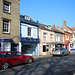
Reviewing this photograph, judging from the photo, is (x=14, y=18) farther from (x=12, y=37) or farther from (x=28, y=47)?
(x=28, y=47)

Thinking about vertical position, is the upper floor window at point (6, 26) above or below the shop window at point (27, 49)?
above

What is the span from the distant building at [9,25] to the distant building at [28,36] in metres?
1.04

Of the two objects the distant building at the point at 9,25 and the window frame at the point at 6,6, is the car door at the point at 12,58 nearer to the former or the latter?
the distant building at the point at 9,25

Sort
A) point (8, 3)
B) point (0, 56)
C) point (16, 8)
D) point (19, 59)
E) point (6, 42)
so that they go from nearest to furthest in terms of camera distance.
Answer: point (0, 56) → point (19, 59) → point (6, 42) → point (8, 3) → point (16, 8)

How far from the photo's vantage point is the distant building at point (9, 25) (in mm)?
15321

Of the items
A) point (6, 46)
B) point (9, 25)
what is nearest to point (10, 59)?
point (6, 46)

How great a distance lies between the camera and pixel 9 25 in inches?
646

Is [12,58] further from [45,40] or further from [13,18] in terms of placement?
[45,40]

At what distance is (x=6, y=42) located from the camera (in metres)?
15.3

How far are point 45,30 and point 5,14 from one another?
10458mm

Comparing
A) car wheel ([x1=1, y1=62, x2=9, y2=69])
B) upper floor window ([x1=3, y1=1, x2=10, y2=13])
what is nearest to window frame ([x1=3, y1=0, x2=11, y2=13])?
upper floor window ([x1=3, y1=1, x2=10, y2=13])

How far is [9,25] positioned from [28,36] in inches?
166

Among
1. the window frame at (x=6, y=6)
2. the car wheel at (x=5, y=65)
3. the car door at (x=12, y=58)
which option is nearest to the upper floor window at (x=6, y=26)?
the window frame at (x=6, y=6)

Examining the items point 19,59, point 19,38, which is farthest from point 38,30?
point 19,59
